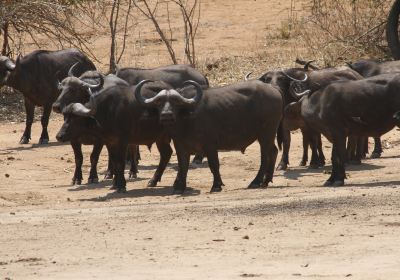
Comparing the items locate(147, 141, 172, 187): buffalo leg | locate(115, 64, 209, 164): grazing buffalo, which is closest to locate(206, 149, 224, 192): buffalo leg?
locate(147, 141, 172, 187): buffalo leg

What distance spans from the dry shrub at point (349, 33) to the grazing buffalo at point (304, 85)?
6.82 meters

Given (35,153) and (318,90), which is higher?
(318,90)

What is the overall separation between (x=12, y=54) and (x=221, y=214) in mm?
16221

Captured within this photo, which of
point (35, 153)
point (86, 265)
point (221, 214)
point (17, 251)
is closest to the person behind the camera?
point (86, 265)

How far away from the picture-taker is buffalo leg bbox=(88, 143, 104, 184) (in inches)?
792

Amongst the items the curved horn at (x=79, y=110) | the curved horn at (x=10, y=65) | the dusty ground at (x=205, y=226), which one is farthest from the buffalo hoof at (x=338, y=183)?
the curved horn at (x=10, y=65)

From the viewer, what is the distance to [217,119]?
1861cm

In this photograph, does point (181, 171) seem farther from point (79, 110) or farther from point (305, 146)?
point (305, 146)

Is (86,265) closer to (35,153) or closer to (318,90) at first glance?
(318,90)

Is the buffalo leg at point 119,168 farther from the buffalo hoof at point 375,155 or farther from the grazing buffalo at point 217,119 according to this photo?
the buffalo hoof at point 375,155

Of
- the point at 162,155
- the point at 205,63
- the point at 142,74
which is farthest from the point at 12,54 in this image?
the point at 162,155

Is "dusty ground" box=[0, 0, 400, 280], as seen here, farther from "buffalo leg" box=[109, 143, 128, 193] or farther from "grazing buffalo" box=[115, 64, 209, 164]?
"grazing buffalo" box=[115, 64, 209, 164]

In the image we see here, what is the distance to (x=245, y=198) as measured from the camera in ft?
55.6

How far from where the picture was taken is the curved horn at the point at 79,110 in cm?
1905
